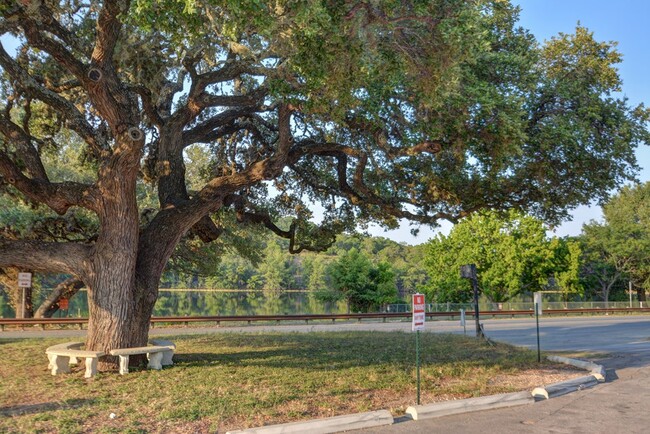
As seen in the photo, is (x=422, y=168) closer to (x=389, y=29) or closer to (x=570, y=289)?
(x=389, y=29)

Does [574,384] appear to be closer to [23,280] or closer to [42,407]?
[42,407]

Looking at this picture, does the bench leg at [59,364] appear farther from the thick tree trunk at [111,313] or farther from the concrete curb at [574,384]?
the concrete curb at [574,384]

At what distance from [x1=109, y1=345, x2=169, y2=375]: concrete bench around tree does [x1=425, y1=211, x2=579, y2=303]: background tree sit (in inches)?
1749

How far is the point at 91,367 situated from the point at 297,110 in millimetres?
6716

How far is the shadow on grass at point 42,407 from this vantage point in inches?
302

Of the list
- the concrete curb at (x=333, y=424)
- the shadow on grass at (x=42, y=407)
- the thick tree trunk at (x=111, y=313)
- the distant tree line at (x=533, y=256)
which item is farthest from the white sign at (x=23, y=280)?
the distant tree line at (x=533, y=256)

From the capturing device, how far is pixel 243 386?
31.6 ft

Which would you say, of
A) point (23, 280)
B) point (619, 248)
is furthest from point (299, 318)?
point (619, 248)

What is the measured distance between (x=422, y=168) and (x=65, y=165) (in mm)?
19247

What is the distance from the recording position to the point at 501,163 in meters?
11.9

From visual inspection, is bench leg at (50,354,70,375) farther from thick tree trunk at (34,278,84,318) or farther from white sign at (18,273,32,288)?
thick tree trunk at (34,278,84,318)

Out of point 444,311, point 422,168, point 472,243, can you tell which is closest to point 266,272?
point 472,243

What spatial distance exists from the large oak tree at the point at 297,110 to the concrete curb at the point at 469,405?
454cm

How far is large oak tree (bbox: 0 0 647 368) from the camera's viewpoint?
344 inches
